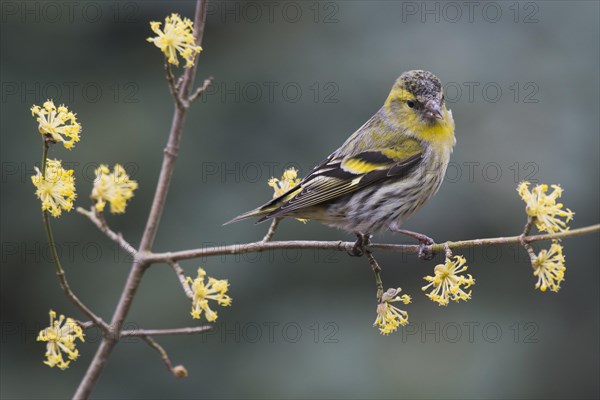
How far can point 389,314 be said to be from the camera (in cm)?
288

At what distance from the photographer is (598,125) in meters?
5.63

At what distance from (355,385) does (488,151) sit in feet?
6.31

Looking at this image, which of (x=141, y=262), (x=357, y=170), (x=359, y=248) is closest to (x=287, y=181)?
(x=359, y=248)

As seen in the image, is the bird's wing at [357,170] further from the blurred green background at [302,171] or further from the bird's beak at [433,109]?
the blurred green background at [302,171]

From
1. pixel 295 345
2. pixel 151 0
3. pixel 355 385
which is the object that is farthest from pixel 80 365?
pixel 151 0

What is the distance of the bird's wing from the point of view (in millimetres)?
4141

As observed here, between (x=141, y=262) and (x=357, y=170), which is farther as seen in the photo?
(x=357, y=170)

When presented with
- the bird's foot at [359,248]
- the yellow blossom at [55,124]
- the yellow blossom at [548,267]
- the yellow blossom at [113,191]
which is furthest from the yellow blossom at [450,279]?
the yellow blossom at [55,124]

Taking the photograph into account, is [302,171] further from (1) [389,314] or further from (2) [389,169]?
(1) [389,314]

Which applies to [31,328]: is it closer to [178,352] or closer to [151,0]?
[178,352]

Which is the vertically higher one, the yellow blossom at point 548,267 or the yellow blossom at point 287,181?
the yellow blossom at point 287,181

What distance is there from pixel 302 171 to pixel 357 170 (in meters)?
1.01

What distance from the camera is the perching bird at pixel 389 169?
13.5ft

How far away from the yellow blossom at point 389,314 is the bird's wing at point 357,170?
3.88 feet
